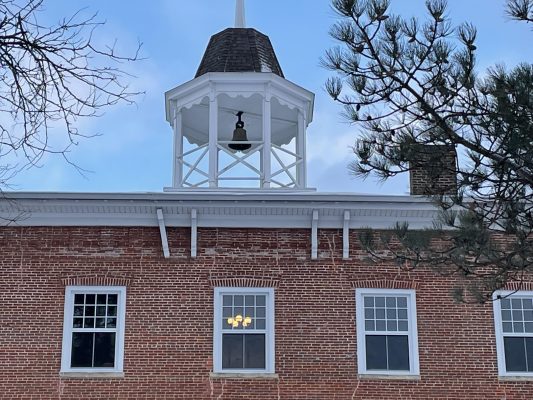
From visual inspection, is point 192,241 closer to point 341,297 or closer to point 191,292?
point 191,292

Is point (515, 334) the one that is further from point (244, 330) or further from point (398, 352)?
point (244, 330)

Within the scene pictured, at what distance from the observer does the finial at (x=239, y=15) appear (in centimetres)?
1986

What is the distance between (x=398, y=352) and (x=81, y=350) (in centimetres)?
591

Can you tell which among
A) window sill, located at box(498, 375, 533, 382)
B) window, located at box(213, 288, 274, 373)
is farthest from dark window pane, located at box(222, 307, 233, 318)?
window sill, located at box(498, 375, 533, 382)

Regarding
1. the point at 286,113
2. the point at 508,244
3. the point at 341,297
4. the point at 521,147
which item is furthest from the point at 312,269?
the point at 521,147

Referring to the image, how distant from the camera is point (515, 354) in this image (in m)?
15.7

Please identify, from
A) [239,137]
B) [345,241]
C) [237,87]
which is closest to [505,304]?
[345,241]

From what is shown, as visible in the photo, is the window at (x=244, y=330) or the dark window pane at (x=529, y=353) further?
the dark window pane at (x=529, y=353)

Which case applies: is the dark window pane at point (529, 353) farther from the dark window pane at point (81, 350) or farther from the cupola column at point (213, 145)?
the dark window pane at point (81, 350)

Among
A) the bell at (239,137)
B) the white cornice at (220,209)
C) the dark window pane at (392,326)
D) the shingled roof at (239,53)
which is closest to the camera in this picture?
the white cornice at (220,209)

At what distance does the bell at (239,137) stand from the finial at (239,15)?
2.77m

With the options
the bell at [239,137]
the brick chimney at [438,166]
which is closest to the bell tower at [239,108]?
the bell at [239,137]

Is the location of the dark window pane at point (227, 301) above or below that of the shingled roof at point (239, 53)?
below

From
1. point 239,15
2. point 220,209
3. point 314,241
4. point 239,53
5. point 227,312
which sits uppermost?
point 239,15
